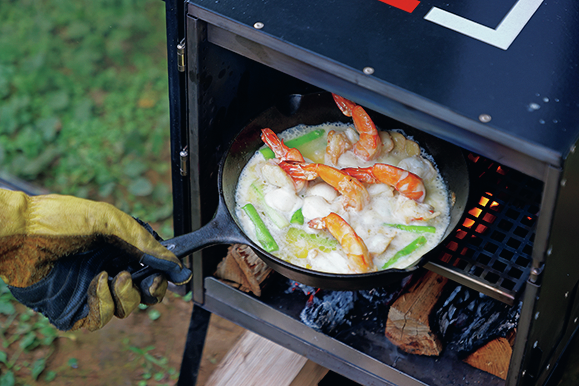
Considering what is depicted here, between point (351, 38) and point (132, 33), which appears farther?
point (132, 33)

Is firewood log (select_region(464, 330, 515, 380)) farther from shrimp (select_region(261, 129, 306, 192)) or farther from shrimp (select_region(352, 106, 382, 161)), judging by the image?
shrimp (select_region(261, 129, 306, 192))

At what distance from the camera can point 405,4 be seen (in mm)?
1580

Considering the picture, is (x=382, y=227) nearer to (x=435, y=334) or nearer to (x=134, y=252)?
(x=435, y=334)

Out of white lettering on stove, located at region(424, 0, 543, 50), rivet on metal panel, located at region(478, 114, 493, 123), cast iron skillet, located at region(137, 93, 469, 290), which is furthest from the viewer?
cast iron skillet, located at region(137, 93, 469, 290)

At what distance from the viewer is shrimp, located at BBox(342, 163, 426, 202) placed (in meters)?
1.82

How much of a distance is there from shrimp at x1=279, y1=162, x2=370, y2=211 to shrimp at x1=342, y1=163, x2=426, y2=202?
5 centimetres

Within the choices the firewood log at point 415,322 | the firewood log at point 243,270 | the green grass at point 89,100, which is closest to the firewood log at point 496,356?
the firewood log at point 415,322

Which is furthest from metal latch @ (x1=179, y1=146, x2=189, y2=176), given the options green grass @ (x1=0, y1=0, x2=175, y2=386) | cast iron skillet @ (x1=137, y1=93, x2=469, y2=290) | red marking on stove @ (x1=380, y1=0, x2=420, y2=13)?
green grass @ (x1=0, y1=0, x2=175, y2=386)

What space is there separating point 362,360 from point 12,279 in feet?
3.49

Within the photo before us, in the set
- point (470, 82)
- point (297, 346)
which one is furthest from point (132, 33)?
point (470, 82)

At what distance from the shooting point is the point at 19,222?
1.61 meters

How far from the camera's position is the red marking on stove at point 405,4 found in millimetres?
1566

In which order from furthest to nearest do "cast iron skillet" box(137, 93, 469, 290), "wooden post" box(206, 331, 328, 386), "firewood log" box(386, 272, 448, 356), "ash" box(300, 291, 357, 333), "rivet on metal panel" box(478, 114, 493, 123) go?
"wooden post" box(206, 331, 328, 386)
"ash" box(300, 291, 357, 333)
"firewood log" box(386, 272, 448, 356)
"cast iron skillet" box(137, 93, 469, 290)
"rivet on metal panel" box(478, 114, 493, 123)

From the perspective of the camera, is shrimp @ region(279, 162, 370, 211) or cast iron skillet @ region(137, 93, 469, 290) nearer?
cast iron skillet @ region(137, 93, 469, 290)
